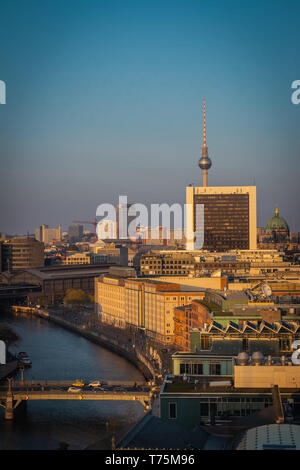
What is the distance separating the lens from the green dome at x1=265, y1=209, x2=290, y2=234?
51844mm

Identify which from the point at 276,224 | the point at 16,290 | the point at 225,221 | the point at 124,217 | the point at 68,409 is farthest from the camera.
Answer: the point at 124,217

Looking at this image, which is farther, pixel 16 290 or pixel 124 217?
pixel 124 217

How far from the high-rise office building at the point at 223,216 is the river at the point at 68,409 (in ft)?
66.8

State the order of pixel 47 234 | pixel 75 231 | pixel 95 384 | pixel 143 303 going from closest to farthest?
pixel 95 384 → pixel 143 303 → pixel 47 234 → pixel 75 231

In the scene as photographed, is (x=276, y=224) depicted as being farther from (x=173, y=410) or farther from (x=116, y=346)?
(x=173, y=410)

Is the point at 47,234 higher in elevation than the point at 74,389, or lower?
higher

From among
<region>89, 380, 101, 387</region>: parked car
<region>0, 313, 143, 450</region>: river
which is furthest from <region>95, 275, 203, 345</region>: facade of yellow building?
<region>89, 380, 101, 387</region>: parked car

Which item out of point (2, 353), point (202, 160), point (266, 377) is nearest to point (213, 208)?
point (202, 160)

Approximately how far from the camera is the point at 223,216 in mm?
39688

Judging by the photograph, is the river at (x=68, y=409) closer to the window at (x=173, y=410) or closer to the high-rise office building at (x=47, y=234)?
the window at (x=173, y=410)

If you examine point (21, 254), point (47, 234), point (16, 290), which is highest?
point (47, 234)

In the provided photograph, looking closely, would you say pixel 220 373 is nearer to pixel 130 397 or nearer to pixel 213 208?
pixel 130 397

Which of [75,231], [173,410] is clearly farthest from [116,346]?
[75,231]

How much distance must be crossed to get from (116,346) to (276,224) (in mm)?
34156
